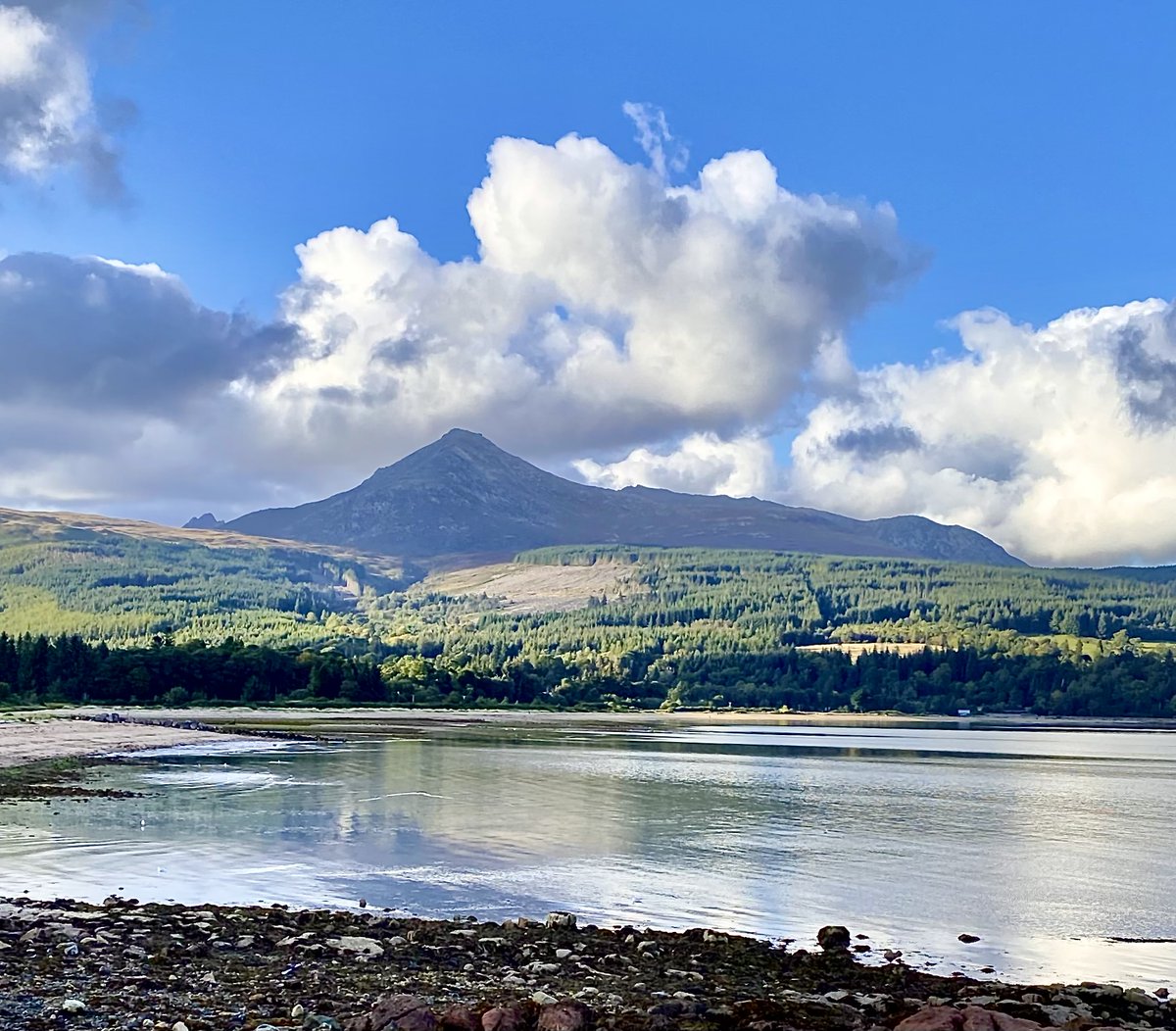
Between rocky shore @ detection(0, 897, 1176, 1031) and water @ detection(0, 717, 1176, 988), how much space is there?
3.34m

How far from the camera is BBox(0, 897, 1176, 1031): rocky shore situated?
17.4 metres

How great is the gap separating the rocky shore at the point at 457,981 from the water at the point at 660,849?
334 cm

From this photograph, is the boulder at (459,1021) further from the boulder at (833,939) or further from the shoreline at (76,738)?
the shoreline at (76,738)

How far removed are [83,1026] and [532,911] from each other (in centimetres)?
1476

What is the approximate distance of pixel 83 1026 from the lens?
16594 millimetres

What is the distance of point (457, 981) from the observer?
68.6 ft

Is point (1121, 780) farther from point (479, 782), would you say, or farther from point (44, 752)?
point (44, 752)

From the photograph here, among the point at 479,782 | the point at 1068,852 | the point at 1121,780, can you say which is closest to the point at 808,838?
the point at 1068,852

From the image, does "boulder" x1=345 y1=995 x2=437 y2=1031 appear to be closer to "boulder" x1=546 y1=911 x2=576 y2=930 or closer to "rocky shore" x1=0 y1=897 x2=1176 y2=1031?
"rocky shore" x1=0 y1=897 x2=1176 y2=1031

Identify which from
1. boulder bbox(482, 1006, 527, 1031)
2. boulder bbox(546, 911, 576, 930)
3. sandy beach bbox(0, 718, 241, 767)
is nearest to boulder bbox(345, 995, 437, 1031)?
boulder bbox(482, 1006, 527, 1031)

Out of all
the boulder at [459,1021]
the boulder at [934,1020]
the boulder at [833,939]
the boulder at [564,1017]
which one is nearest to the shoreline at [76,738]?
the boulder at [833,939]

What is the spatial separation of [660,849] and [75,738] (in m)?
64.2

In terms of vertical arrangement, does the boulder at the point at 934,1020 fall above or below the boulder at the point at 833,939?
above

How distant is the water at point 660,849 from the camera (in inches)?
1195
